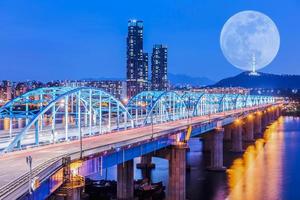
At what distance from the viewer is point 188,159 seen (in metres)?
90.5

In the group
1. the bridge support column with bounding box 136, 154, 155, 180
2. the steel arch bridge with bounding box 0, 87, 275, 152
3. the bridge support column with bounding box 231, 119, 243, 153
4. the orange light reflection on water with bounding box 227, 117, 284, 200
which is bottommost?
the orange light reflection on water with bounding box 227, 117, 284, 200

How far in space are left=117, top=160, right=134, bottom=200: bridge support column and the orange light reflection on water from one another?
43.6 feet

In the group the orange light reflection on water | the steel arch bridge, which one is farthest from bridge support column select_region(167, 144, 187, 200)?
the orange light reflection on water

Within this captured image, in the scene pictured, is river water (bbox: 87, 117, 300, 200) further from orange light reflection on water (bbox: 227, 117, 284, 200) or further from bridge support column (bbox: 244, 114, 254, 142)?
bridge support column (bbox: 244, 114, 254, 142)

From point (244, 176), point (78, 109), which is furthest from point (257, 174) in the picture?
point (78, 109)

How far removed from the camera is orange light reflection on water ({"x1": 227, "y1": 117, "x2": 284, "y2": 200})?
62.8 metres

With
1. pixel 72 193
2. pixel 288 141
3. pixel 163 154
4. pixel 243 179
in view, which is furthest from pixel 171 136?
pixel 288 141

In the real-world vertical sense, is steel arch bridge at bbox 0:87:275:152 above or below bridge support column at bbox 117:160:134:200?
above

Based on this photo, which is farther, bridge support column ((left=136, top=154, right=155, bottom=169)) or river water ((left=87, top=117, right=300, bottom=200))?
bridge support column ((left=136, top=154, right=155, bottom=169))

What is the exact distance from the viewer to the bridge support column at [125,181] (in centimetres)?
5466

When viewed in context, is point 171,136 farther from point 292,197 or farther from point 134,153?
point 292,197

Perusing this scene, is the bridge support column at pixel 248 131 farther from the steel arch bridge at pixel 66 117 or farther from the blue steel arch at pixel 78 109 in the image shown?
the blue steel arch at pixel 78 109

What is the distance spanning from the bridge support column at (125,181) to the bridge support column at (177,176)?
4.43 meters

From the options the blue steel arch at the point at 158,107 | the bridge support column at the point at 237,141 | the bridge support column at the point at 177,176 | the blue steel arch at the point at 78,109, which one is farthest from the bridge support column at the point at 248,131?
the bridge support column at the point at 177,176
